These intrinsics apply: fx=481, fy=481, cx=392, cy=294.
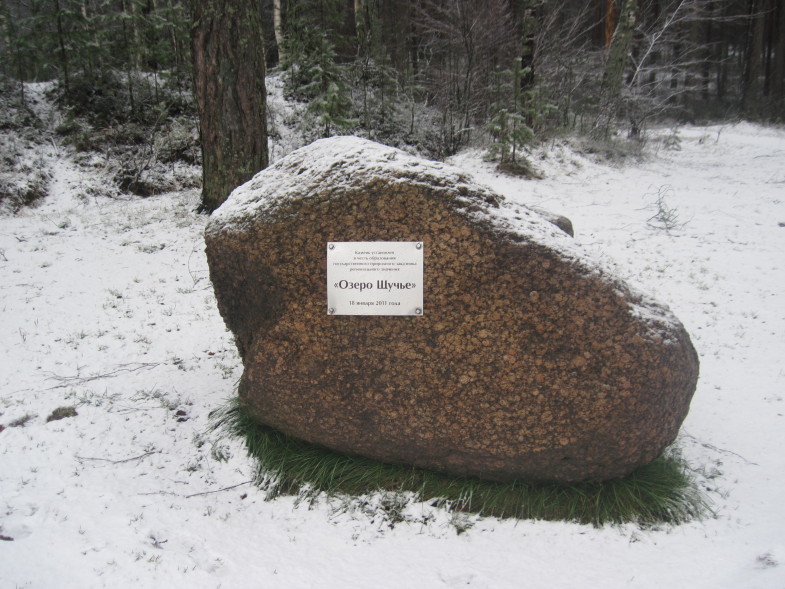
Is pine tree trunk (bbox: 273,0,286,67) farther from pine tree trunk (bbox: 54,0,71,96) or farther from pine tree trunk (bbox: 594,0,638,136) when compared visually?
pine tree trunk (bbox: 594,0,638,136)

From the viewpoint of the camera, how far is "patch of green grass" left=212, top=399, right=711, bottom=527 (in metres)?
2.66

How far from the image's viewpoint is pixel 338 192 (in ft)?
8.74

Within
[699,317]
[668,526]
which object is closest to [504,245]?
[668,526]

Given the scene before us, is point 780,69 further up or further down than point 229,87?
further up

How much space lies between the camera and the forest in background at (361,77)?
860 centimetres

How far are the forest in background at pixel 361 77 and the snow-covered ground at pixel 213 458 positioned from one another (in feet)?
10.8

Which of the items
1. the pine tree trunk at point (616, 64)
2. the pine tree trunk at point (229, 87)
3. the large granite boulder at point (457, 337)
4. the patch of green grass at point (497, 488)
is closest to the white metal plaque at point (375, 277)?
the large granite boulder at point (457, 337)

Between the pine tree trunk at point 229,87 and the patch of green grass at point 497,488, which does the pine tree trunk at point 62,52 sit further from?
the patch of green grass at point 497,488

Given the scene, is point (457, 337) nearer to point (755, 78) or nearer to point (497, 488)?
point (497, 488)

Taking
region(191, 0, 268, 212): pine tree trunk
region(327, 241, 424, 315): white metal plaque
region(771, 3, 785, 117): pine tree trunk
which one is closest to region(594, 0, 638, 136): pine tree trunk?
region(191, 0, 268, 212): pine tree trunk

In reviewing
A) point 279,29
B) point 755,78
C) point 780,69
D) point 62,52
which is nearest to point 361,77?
point 279,29

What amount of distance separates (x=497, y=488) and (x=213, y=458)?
180 cm

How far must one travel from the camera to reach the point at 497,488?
2.77 m

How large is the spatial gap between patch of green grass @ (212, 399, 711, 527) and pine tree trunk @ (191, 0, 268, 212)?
13.0 ft
